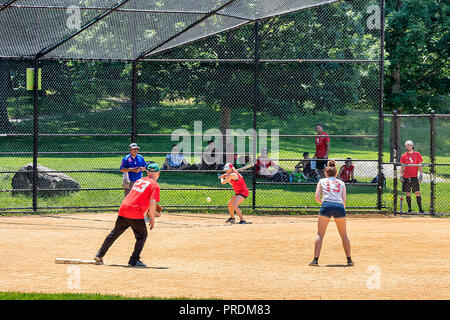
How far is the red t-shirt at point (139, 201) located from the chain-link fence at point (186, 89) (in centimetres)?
584

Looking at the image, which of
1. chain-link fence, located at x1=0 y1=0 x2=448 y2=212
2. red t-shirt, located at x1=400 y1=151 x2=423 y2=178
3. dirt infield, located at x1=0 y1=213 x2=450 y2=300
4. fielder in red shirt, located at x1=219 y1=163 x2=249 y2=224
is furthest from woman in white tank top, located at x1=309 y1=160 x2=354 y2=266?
red t-shirt, located at x1=400 y1=151 x2=423 y2=178

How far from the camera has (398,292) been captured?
891 cm

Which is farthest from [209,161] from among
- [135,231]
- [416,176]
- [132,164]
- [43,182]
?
[135,231]

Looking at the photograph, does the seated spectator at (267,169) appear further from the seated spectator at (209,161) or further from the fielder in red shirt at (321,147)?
the fielder in red shirt at (321,147)

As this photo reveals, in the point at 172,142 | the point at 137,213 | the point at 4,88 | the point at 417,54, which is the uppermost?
the point at 417,54

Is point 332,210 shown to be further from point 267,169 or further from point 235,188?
point 267,169

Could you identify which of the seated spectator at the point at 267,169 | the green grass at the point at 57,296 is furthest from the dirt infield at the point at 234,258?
the seated spectator at the point at 267,169

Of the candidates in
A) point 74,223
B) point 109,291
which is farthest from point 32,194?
point 109,291

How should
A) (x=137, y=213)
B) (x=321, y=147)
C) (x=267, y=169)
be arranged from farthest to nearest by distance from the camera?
(x=267, y=169) < (x=321, y=147) < (x=137, y=213)

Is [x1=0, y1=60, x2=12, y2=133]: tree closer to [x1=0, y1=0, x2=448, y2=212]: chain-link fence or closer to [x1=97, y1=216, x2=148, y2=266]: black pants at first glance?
[x1=0, y1=0, x2=448, y2=212]: chain-link fence

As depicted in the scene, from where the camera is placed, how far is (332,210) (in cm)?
1073

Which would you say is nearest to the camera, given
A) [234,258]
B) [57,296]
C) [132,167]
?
[57,296]

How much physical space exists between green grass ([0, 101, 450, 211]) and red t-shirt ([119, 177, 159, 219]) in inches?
304

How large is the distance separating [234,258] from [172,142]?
2319 centimetres
